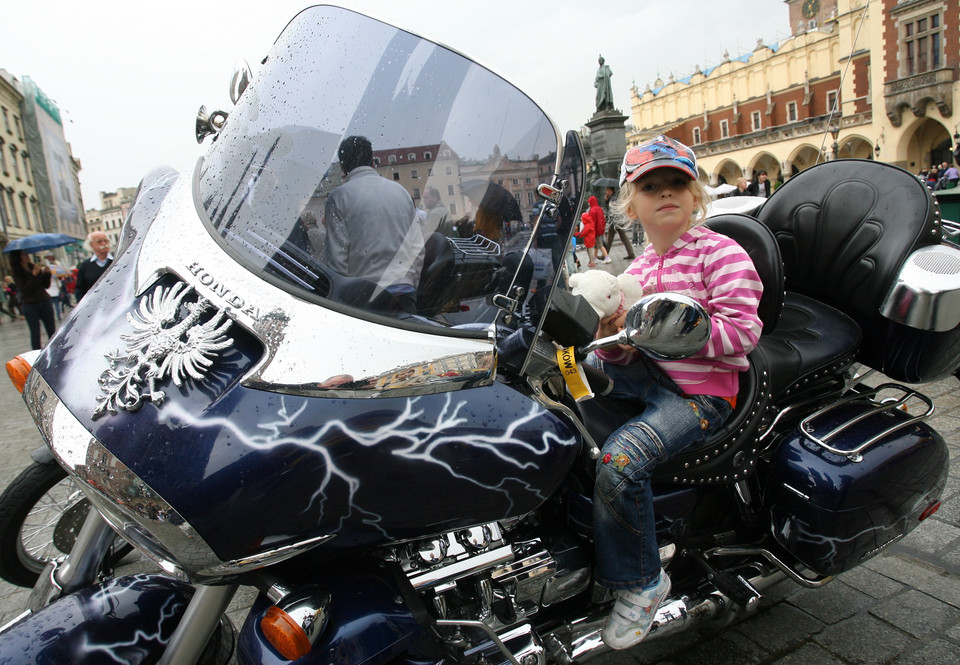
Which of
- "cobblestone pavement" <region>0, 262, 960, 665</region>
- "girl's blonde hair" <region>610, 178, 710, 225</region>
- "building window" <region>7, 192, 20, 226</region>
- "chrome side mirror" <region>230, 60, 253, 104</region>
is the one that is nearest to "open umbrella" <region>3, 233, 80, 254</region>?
"cobblestone pavement" <region>0, 262, 960, 665</region>

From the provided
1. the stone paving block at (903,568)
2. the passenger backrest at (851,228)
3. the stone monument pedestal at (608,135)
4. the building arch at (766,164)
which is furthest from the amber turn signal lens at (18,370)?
the building arch at (766,164)

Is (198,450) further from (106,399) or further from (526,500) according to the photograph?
(526,500)

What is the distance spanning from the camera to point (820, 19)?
75.6 m

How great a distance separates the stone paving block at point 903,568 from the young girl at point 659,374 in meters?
1.39

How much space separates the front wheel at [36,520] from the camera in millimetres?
2686

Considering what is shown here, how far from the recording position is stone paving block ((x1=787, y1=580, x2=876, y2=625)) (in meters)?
2.46

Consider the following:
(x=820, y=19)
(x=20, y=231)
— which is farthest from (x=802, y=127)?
(x=20, y=231)

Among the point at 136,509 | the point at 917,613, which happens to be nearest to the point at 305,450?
the point at 136,509

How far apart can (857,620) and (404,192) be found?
2305 mm

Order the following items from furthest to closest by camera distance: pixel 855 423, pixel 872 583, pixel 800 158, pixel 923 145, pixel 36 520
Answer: pixel 800 158, pixel 923 145, pixel 36 520, pixel 872 583, pixel 855 423

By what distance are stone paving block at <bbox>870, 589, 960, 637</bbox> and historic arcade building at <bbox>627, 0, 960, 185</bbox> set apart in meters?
23.0

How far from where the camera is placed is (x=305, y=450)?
133 centimetres

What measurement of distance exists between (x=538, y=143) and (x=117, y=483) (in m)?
1.19

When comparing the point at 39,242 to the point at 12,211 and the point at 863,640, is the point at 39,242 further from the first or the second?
the point at 12,211
